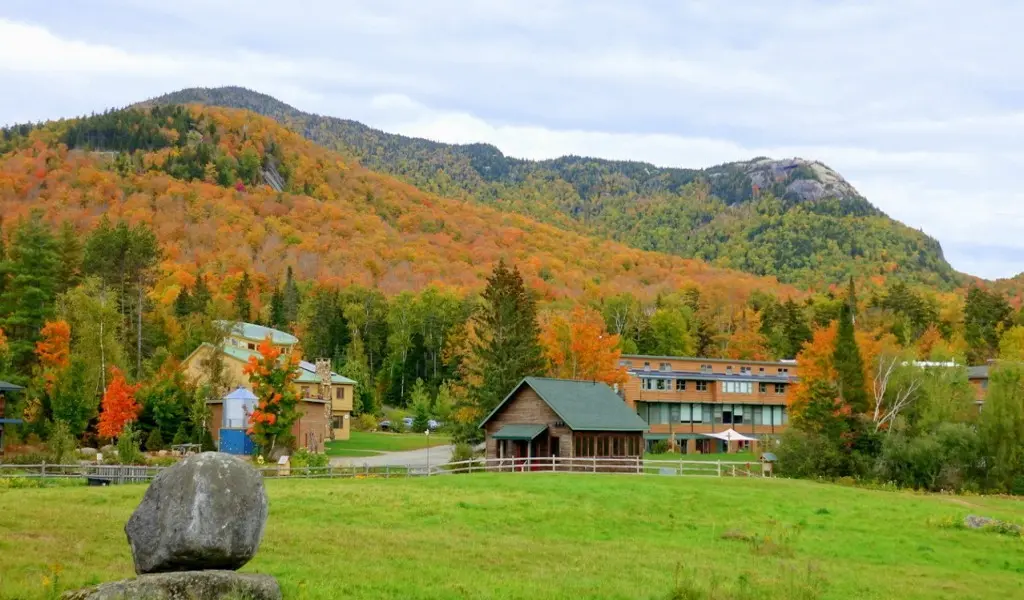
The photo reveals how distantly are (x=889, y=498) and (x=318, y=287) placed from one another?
10913 cm

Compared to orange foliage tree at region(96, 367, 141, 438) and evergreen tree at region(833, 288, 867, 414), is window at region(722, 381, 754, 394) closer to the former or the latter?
evergreen tree at region(833, 288, 867, 414)

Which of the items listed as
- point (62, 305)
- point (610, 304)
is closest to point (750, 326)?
point (610, 304)

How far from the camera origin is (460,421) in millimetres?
68000

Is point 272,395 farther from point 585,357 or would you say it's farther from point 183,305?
point 183,305

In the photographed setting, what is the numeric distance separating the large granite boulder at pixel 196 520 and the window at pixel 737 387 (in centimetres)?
7967

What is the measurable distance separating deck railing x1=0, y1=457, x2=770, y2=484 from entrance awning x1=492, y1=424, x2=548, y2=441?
155 cm

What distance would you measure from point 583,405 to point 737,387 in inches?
1534

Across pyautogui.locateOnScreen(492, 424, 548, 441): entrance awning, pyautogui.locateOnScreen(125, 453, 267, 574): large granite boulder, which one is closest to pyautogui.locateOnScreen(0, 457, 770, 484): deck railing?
pyautogui.locateOnScreen(492, 424, 548, 441): entrance awning

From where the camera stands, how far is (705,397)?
3617 inches

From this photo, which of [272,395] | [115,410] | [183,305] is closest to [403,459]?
[272,395]

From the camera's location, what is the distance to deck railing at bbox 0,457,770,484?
45406 mm

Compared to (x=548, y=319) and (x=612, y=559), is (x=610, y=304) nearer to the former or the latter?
(x=548, y=319)

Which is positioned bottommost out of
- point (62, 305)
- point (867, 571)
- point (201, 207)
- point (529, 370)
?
point (867, 571)

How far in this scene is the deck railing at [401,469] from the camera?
4541 cm
